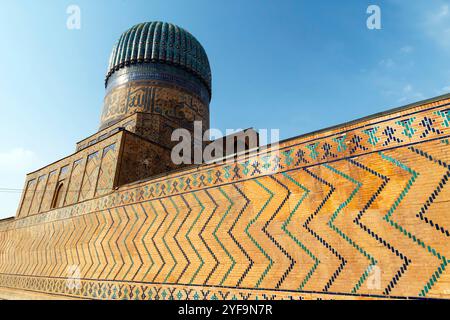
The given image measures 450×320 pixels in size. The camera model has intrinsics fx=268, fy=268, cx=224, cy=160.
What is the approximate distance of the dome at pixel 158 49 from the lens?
30.2 feet

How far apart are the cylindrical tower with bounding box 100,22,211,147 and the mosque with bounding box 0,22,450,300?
7.89ft

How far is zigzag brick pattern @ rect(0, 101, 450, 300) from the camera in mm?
2418

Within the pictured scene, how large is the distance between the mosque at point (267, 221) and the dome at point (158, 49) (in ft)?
12.9

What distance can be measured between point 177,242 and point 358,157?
2.78 metres

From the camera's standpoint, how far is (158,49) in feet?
30.3

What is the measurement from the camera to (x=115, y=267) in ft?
15.4

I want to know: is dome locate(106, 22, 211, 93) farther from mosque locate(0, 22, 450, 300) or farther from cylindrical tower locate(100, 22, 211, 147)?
mosque locate(0, 22, 450, 300)

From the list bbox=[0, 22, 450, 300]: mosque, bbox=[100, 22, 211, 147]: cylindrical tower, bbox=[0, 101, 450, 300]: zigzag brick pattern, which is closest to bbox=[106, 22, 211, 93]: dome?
bbox=[100, 22, 211, 147]: cylindrical tower

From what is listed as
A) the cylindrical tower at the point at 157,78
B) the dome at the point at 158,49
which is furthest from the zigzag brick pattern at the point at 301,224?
the dome at the point at 158,49

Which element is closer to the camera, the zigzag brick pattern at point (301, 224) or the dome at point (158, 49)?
the zigzag brick pattern at point (301, 224)

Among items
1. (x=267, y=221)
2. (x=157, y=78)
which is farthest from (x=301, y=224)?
(x=157, y=78)

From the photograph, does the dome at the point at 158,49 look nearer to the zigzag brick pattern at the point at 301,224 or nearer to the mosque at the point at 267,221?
the mosque at the point at 267,221

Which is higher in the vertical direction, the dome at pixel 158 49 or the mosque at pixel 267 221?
the dome at pixel 158 49

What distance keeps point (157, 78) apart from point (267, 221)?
7.27m
